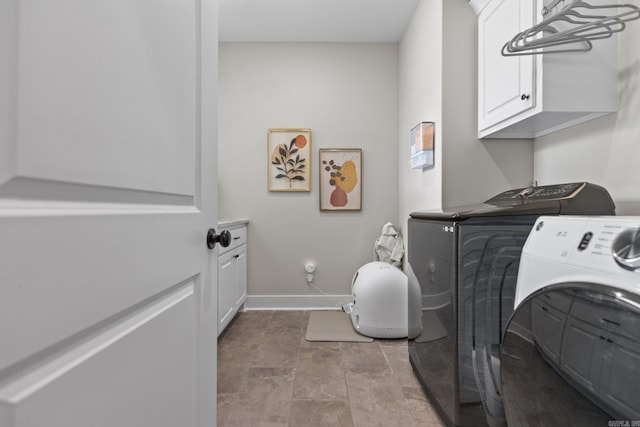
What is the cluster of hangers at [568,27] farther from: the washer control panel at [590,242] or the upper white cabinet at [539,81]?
the washer control panel at [590,242]

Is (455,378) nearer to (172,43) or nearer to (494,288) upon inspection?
(494,288)

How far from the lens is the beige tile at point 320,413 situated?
1.55 meters

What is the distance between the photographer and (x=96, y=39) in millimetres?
459

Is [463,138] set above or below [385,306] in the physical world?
above

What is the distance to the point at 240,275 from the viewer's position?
3.03 meters

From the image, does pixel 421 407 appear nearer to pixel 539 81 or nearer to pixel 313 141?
pixel 539 81

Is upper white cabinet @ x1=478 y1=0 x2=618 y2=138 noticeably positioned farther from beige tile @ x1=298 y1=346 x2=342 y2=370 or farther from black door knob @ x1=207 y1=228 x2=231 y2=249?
beige tile @ x1=298 y1=346 x2=342 y2=370

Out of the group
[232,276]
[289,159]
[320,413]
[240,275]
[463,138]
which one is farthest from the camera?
[289,159]

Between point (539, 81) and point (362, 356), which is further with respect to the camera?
point (362, 356)

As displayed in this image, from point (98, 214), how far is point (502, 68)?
1.95 metres

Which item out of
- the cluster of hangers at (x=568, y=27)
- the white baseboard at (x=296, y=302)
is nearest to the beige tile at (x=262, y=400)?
the white baseboard at (x=296, y=302)

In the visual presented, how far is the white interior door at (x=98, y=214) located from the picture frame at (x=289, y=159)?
2504 millimetres

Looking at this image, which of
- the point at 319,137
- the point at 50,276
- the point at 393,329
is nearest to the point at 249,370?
the point at 393,329

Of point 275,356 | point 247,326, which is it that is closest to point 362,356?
point 275,356
